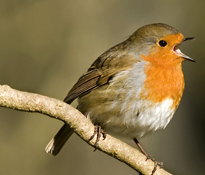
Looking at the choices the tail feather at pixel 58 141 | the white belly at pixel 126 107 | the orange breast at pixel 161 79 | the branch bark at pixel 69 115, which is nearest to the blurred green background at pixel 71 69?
the tail feather at pixel 58 141

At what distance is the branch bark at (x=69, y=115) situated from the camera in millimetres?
2586

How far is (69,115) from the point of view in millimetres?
2814

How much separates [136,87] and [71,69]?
1.71 m

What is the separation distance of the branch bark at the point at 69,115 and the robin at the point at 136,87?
47cm

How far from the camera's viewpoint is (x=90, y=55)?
5.19 metres

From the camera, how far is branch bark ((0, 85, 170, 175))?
2586 mm

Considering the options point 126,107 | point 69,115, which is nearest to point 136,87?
point 126,107

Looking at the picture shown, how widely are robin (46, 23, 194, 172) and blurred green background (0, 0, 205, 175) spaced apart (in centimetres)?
107

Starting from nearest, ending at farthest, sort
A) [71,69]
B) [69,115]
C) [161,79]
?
[69,115] → [161,79] → [71,69]

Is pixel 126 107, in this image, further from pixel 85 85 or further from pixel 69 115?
pixel 69 115

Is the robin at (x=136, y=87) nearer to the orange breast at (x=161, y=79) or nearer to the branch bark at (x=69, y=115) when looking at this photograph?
the orange breast at (x=161, y=79)

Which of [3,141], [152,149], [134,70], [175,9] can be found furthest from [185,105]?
[3,141]

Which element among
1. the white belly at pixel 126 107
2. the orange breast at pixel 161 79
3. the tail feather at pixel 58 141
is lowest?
the tail feather at pixel 58 141

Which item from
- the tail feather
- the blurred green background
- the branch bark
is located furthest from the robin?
the blurred green background
